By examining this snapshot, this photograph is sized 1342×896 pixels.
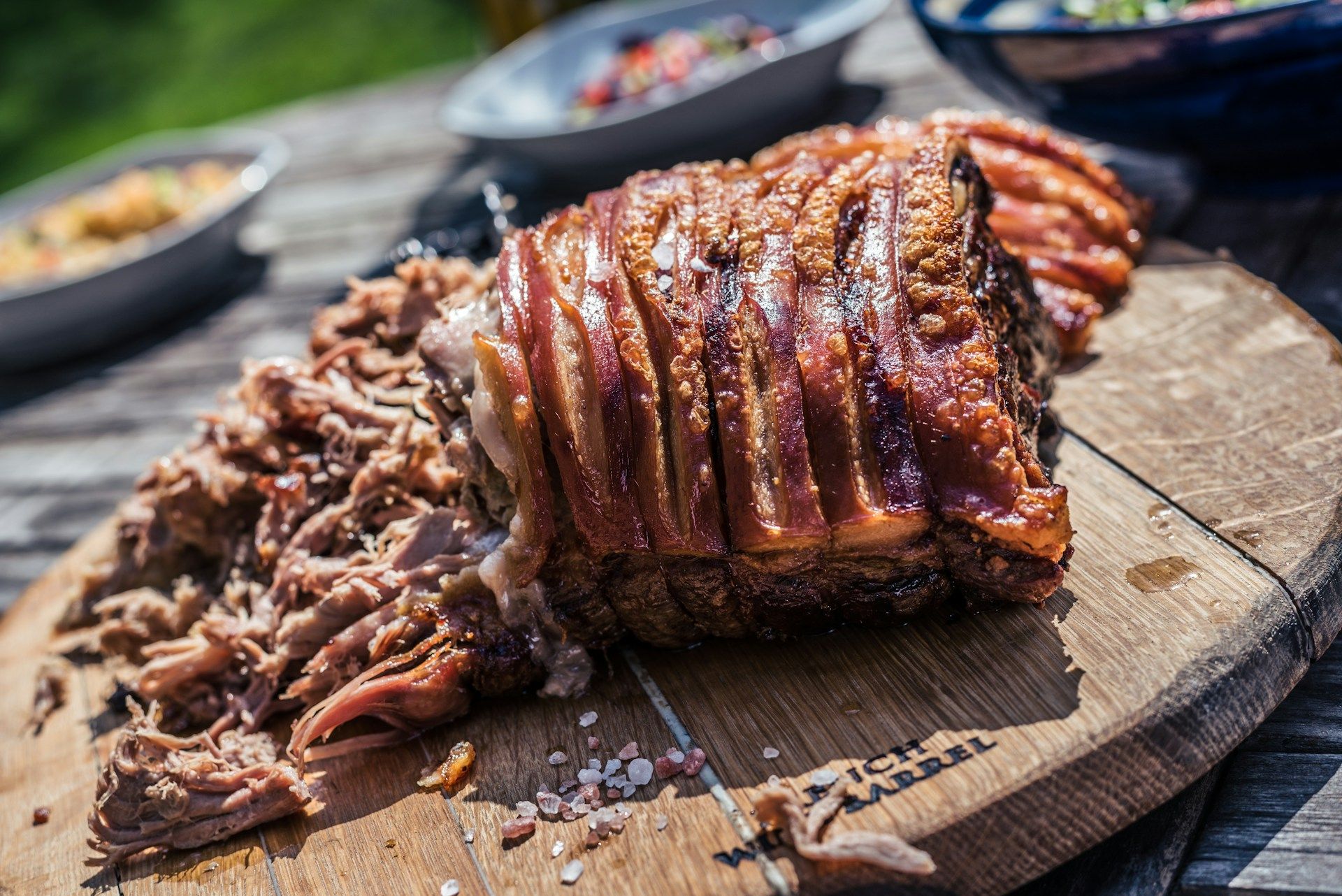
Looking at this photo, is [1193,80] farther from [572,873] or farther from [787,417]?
[572,873]

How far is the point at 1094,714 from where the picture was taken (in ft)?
8.57

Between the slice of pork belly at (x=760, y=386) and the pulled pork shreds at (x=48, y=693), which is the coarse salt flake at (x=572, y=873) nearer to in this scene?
the slice of pork belly at (x=760, y=386)

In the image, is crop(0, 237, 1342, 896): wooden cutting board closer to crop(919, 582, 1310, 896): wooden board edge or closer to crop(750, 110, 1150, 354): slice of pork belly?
crop(919, 582, 1310, 896): wooden board edge

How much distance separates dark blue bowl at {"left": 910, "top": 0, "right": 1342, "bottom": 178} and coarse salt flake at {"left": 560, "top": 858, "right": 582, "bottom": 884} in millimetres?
3651

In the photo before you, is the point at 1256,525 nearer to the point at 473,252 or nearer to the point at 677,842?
the point at 677,842

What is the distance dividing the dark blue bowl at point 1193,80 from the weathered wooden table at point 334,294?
0.35m

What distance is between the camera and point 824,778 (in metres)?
2.69

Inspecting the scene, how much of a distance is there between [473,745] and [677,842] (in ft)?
2.55

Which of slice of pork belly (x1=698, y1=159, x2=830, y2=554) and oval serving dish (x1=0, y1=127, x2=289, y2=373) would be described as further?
oval serving dish (x1=0, y1=127, x2=289, y2=373)

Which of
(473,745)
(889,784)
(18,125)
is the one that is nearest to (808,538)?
(889,784)


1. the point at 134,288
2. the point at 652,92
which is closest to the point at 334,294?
the point at 134,288

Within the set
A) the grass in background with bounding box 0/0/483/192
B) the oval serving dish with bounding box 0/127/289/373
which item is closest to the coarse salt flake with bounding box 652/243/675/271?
the oval serving dish with bounding box 0/127/289/373

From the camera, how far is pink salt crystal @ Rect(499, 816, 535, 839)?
9.18ft

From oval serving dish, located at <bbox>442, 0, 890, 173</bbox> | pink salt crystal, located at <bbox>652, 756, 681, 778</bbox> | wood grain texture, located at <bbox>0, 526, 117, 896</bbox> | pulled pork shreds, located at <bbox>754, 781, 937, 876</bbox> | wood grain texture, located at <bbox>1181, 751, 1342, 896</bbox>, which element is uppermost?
oval serving dish, located at <bbox>442, 0, 890, 173</bbox>
